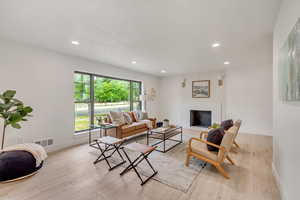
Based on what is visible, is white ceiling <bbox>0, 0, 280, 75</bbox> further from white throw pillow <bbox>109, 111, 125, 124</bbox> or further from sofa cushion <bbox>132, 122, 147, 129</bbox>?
sofa cushion <bbox>132, 122, 147, 129</bbox>

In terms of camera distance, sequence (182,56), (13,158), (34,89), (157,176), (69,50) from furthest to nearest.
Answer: (182,56), (69,50), (34,89), (157,176), (13,158)

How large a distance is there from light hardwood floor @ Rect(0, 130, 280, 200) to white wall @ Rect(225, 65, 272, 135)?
273 centimetres

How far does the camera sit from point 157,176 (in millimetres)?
2314

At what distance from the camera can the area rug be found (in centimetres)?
215

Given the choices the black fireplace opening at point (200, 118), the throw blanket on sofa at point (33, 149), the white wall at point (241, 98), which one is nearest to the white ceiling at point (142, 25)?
the white wall at point (241, 98)

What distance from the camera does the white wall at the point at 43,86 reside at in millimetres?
2885

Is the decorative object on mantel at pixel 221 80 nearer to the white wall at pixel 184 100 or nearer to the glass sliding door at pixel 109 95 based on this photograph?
the white wall at pixel 184 100

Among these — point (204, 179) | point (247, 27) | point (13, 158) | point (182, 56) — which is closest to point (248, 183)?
point (204, 179)

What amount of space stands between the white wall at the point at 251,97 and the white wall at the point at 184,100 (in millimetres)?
422

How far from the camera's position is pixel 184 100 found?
22.1 feet

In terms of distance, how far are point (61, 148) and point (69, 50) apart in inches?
105

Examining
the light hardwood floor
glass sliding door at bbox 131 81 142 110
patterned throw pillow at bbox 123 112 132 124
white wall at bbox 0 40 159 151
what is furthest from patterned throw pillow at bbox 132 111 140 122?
the light hardwood floor

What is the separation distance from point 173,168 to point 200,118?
445cm

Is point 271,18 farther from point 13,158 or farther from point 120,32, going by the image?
point 13,158
